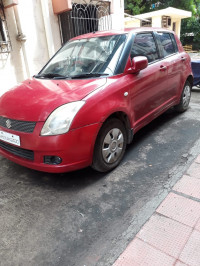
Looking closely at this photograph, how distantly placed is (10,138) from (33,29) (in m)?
4.39

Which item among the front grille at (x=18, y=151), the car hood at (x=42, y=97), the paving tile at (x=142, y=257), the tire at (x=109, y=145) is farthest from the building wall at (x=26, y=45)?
the paving tile at (x=142, y=257)

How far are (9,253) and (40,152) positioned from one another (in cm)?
93

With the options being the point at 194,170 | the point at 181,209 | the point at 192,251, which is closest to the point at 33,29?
the point at 194,170

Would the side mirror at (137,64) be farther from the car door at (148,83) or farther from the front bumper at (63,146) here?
the front bumper at (63,146)

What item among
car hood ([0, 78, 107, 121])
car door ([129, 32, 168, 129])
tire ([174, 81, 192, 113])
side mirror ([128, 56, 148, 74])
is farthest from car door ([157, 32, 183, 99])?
car hood ([0, 78, 107, 121])

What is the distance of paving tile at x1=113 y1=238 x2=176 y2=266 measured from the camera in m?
1.64

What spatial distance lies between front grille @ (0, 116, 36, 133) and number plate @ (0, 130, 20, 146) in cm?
8

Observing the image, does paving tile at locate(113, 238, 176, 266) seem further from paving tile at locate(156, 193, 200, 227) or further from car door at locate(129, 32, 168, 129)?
car door at locate(129, 32, 168, 129)

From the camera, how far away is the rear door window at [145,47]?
3.13 m

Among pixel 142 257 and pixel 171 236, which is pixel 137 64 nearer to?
pixel 171 236

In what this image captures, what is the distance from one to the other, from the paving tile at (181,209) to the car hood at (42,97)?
1381 millimetres

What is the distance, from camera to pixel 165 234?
1.87 m

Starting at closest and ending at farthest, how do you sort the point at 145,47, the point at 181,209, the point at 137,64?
the point at 181,209 < the point at 137,64 < the point at 145,47

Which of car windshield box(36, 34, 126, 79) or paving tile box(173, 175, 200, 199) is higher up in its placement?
car windshield box(36, 34, 126, 79)
